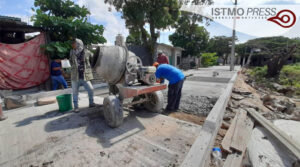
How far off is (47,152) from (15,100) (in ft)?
10.0

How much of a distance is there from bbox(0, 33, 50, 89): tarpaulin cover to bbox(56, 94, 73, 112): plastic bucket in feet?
9.84

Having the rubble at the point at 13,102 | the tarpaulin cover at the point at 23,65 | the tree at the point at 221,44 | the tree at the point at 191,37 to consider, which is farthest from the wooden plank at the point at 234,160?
the tree at the point at 221,44

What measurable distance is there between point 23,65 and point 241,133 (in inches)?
292

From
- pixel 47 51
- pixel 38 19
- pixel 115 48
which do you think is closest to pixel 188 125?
pixel 115 48

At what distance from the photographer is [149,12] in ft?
33.2

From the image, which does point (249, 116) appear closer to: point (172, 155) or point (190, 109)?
point (190, 109)

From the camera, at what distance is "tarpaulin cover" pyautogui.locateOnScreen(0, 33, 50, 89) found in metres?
4.82

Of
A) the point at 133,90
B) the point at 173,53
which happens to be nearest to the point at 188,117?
the point at 133,90

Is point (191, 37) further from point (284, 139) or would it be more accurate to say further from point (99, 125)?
point (99, 125)

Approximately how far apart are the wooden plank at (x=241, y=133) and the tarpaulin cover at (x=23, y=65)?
7.06 m

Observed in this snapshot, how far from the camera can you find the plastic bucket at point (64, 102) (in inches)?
139

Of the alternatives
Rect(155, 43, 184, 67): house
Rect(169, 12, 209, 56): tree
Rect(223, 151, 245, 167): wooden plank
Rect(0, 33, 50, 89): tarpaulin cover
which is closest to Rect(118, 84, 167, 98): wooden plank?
Rect(223, 151, 245, 167): wooden plank

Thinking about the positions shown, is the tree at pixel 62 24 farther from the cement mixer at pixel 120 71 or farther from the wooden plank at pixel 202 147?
the wooden plank at pixel 202 147

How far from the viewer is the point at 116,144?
227 centimetres
